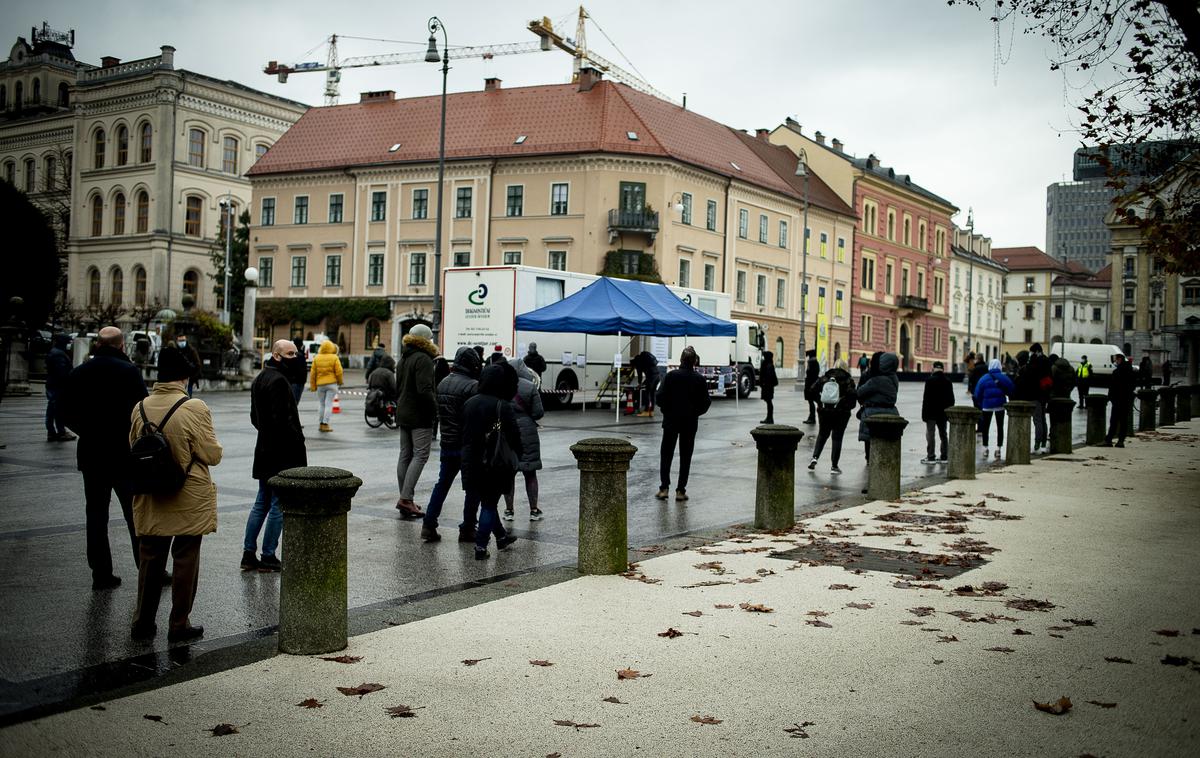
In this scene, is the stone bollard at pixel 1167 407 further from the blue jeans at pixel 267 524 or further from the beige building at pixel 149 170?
the beige building at pixel 149 170

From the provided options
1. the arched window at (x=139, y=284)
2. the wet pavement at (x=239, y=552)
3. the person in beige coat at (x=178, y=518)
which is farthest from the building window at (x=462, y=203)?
the person in beige coat at (x=178, y=518)

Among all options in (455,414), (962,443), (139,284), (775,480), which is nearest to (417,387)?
(455,414)

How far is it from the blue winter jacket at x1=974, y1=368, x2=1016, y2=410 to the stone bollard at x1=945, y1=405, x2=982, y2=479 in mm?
4245

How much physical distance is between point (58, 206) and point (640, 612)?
283 feet

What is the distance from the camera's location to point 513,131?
194ft

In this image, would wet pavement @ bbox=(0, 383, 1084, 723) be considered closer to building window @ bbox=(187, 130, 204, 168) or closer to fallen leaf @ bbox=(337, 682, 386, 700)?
fallen leaf @ bbox=(337, 682, 386, 700)

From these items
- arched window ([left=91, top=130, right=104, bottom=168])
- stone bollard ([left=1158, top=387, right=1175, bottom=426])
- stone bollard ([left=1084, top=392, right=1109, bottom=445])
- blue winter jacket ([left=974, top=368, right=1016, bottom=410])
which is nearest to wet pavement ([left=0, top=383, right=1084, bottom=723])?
blue winter jacket ([left=974, top=368, right=1016, bottom=410])

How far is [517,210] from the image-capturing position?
58.5 metres

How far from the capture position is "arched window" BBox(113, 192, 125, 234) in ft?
→ 255

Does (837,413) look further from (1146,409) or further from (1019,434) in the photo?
(1146,409)

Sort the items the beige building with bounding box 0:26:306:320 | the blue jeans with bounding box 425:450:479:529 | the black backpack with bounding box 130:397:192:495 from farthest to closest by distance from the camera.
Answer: the beige building with bounding box 0:26:306:320
the blue jeans with bounding box 425:450:479:529
the black backpack with bounding box 130:397:192:495

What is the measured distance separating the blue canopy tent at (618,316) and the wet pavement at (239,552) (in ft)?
21.4

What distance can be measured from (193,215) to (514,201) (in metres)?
30.6

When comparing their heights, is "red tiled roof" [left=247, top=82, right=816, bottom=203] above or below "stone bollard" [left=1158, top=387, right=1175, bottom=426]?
above
